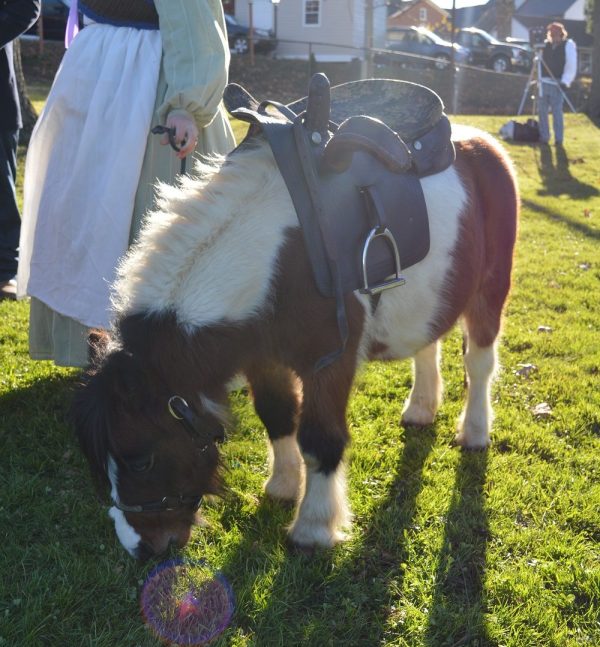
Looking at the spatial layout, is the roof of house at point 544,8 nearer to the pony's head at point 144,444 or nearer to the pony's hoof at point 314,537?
the pony's hoof at point 314,537

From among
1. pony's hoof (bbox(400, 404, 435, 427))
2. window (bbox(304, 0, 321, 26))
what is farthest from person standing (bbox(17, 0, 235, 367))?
window (bbox(304, 0, 321, 26))

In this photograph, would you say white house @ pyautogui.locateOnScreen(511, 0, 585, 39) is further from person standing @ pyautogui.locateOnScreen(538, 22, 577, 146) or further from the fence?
person standing @ pyautogui.locateOnScreen(538, 22, 577, 146)

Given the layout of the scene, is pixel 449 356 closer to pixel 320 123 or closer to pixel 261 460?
pixel 261 460

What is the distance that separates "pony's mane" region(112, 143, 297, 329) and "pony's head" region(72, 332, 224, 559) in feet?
0.69

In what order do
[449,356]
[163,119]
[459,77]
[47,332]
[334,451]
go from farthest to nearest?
[459,77]
[449,356]
[47,332]
[163,119]
[334,451]

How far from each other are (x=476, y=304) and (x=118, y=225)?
68.4 inches

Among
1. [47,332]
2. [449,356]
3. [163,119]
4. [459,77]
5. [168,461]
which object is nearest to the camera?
[168,461]

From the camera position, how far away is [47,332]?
12.3 feet

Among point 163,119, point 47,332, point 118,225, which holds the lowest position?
point 47,332

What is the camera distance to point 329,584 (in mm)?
2582


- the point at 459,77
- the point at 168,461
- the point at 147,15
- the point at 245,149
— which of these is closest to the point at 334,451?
the point at 168,461

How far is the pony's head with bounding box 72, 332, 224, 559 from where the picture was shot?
2.11m

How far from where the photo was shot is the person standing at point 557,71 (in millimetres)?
12383

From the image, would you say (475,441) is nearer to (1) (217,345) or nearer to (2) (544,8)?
(1) (217,345)
